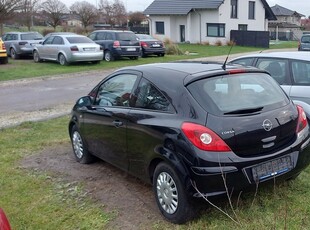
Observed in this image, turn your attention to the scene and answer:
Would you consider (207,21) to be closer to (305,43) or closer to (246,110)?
(305,43)

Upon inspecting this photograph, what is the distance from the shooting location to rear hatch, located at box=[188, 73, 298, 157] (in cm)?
348

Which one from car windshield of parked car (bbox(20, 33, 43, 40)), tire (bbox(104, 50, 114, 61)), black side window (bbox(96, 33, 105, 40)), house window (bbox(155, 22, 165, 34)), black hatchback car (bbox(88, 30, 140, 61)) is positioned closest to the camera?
black hatchback car (bbox(88, 30, 140, 61))

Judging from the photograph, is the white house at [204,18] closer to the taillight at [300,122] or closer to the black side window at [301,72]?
the black side window at [301,72]

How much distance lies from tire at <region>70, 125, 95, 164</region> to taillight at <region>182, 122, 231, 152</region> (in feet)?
7.89

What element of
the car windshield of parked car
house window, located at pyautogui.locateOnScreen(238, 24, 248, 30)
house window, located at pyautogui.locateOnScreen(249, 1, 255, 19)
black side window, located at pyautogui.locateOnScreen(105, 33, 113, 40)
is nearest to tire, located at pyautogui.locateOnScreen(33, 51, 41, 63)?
the car windshield of parked car

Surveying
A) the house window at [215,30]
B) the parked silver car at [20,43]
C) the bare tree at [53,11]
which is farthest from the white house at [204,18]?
the parked silver car at [20,43]

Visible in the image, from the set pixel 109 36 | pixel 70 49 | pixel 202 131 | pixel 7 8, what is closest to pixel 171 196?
pixel 202 131

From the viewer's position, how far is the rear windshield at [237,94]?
3613 millimetres

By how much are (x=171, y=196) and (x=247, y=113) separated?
1.08 meters

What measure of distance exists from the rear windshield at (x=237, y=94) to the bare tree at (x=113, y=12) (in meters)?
55.9

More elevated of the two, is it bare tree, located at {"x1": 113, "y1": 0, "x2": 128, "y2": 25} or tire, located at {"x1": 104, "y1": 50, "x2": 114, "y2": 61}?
bare tree, located at {"x1": 113, "y1": 0, "x2": 128, "y2": 25}

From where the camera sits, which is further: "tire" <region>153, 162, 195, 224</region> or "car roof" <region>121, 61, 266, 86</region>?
"car roof" <region>121, 61, 266, 86</region>

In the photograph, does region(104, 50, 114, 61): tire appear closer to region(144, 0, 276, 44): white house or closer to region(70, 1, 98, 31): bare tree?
region(144, 0, 276, 44): white house

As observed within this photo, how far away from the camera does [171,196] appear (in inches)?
146
